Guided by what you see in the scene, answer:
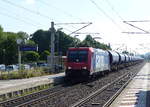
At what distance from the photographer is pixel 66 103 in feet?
59.6

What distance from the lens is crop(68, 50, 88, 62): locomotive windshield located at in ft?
101

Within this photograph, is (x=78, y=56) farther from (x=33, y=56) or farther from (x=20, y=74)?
(x=33, y=56)

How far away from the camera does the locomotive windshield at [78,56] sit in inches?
1216

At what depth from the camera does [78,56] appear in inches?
1226

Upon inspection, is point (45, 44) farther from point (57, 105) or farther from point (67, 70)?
point (57, 105)

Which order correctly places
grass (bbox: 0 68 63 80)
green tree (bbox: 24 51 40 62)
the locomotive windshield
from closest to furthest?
the locomotive windshield, grass (bbox: 0 68 63 80), green tree (bbox: 24 51 40 62)

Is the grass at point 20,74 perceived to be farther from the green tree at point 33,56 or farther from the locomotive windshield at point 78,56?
the green tree at point 33,56

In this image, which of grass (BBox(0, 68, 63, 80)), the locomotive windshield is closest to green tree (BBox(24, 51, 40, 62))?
grass (BBox(0, 68, 63, 80))

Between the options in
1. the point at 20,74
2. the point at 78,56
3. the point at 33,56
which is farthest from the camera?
the point at 33,56

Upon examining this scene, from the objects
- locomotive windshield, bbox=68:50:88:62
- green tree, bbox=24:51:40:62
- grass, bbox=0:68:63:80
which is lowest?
grass, bbox=0:68:63:80

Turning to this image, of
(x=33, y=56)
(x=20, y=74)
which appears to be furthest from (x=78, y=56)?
(x=33, y=56)

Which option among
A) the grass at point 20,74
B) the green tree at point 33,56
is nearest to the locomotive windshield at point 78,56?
the grass at point 20,74

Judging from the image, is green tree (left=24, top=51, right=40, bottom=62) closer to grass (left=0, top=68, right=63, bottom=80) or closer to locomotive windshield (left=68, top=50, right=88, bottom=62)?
grass (left=0, top=68, right=63, bottom=80)

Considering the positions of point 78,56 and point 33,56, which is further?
point 33,56
